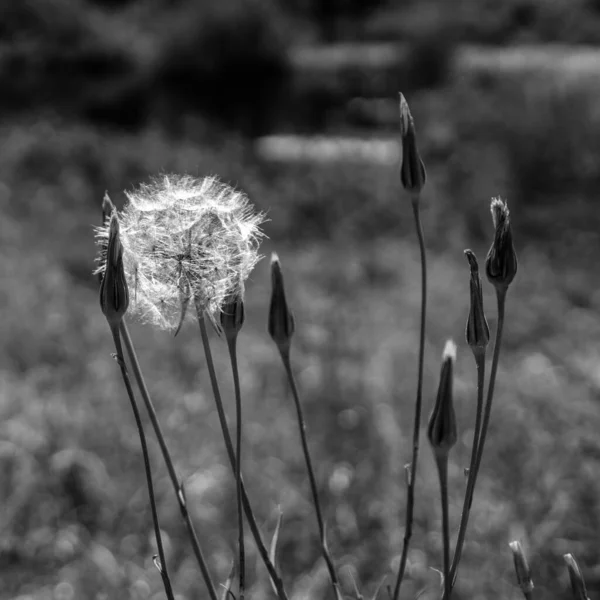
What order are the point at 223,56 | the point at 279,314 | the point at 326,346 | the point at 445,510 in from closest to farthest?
the point at 445,510
the point at 279,314
the point at 326,346
the point at 223,56

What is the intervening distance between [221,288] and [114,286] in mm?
89

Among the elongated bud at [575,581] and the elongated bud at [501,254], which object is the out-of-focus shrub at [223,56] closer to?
the elongated bud at [501,254]

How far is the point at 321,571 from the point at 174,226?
4.30ft

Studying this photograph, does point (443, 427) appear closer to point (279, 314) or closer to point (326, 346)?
point (279, 314)

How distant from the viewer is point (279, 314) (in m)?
0.66

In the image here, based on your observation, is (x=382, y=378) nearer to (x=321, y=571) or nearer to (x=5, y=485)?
(x=321, y=571)

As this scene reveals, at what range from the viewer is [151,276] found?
26.1 inches

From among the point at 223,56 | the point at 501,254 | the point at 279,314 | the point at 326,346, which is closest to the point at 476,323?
the point at 501,254

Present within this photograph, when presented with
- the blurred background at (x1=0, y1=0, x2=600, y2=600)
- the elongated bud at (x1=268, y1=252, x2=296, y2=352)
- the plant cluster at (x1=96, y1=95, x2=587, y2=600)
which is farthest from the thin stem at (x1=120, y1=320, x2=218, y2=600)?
the blurred background at (x1=0, y1=0, x2=600, y2=600)

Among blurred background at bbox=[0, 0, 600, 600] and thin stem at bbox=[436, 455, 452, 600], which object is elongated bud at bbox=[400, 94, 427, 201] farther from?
blurred background at bbox=[0, 0, 600, 600]

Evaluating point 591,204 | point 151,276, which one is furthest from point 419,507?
point 591,204

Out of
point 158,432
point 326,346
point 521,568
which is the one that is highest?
point 158,432

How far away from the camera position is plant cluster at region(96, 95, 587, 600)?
0.57 meters

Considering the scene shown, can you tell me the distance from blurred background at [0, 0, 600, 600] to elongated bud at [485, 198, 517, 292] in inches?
20.9
